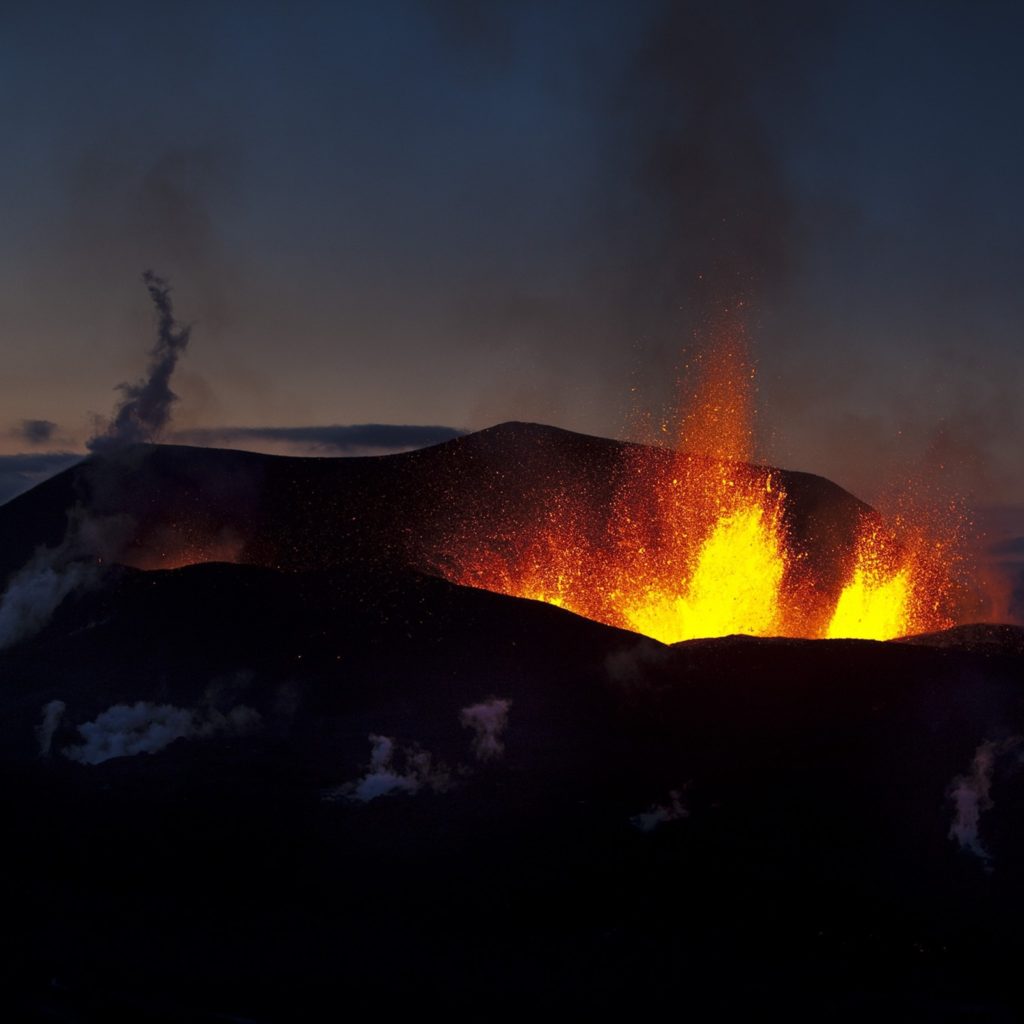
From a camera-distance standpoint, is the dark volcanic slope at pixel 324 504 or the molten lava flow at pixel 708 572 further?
the dark volcanic slope at pixel 324 504

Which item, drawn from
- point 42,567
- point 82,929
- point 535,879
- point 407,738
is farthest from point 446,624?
point 42,567

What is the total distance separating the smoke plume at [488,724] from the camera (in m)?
40.7

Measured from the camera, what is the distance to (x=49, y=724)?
4647 cm

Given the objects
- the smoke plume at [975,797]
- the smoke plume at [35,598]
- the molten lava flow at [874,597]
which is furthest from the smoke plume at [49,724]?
the molten lava flow at [874,597]

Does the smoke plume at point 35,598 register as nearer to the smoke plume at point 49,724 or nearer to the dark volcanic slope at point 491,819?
the dark volcanic slope at point 491,819

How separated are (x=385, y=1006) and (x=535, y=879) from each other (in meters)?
7.82

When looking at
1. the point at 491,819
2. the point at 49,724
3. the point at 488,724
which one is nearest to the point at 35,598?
the point at 49,724

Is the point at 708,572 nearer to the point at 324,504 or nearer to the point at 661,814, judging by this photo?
the point at 324,504

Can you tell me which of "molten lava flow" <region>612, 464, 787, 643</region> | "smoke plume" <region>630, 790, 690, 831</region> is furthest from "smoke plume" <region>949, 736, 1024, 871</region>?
"molten lava flow" <region>612, 464, 787, 643</region>

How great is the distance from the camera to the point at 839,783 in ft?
127

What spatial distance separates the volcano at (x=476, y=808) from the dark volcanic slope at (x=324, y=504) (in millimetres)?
8982

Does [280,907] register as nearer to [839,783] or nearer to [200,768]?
[200,768]

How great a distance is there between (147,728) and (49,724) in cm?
407

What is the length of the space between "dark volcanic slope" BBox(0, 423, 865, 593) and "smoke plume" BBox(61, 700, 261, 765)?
64.9 feet
